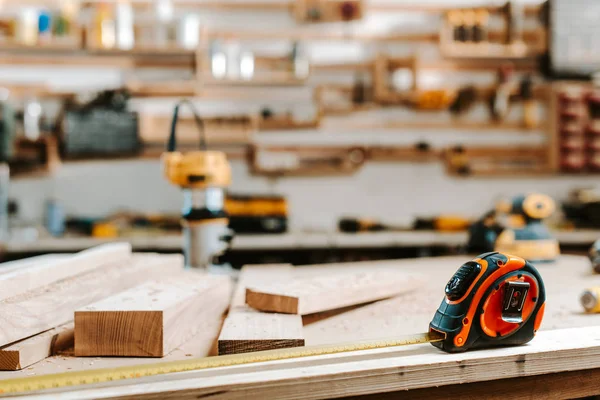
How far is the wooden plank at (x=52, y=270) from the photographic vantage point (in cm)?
87

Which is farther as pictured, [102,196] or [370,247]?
[102,196]

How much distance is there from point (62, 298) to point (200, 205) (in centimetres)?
70

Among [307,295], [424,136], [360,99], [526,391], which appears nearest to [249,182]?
[360,99]

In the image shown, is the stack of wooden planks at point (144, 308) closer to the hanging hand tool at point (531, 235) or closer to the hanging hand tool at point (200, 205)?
the hanging hand tool at point (200, 205)

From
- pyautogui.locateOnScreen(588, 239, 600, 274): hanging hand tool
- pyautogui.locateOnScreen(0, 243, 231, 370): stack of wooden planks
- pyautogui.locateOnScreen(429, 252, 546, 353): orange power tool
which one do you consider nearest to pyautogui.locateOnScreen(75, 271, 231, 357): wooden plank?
pyautogui.locateOnScreen(0, 243, 231, 370): stack of wooden planks

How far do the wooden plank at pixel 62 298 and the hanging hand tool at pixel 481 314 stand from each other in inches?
12.7

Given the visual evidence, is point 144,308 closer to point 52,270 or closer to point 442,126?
point 52,270

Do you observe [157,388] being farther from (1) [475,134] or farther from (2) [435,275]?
(1) [475,134]

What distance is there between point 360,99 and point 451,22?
87 cm

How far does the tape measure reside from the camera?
25.9 inches

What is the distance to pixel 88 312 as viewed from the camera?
81 cm

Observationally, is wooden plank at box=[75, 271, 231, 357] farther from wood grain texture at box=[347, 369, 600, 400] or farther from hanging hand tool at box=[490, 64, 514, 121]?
hanging hand tool at box=[490, 64, 514, 121]

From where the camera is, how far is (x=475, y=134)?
13.3 ft

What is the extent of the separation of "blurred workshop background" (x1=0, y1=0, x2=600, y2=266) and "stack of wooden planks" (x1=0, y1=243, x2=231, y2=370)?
2454mm
